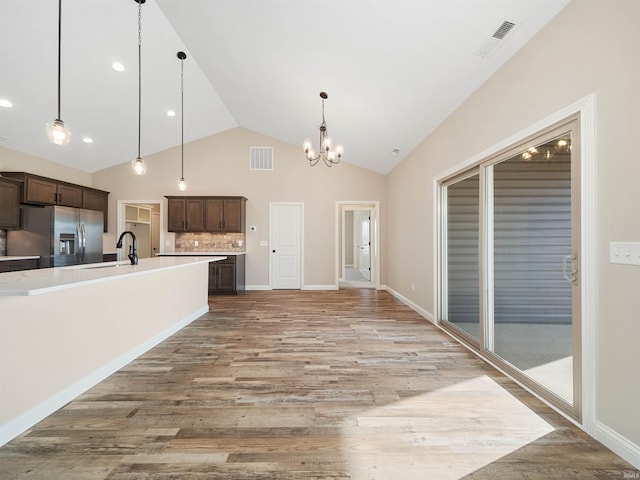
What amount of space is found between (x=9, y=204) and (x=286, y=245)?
477 cm

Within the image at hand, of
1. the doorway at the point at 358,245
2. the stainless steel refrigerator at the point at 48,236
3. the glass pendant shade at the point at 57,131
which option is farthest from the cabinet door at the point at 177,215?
the glass pendant shade at the point at 57,131

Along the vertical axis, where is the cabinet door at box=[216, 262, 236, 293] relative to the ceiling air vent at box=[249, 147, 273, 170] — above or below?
below

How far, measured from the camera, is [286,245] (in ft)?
22.0

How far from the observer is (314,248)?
670 centimetres

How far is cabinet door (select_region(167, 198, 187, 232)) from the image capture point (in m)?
6.21

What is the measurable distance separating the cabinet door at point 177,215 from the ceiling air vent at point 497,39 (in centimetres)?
591

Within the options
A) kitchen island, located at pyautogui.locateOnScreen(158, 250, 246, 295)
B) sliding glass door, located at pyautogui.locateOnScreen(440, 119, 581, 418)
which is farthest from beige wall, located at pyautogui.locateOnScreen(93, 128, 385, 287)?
sliding glass door, located at pyautogui.locateOnScreen(440, 119, 581, 418)

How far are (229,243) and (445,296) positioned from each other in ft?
15.8

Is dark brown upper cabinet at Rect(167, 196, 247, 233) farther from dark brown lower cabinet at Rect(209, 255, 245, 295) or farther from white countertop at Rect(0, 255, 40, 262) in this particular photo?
white countertop at Rect(0, 255, 40, 262)

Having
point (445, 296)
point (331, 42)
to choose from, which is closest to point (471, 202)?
point (445, 296)

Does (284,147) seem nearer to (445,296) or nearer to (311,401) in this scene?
(445,296)

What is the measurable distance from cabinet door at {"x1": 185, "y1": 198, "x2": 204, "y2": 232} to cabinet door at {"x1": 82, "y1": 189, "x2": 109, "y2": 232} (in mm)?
1901

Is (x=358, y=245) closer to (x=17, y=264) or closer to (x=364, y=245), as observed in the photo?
(x=364, y=245)

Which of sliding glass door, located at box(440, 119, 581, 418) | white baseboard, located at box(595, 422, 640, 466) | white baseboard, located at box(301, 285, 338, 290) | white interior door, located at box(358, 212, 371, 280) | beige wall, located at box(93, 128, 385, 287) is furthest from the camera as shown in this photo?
white interior door, located at box(358, 212, 371, 280)
